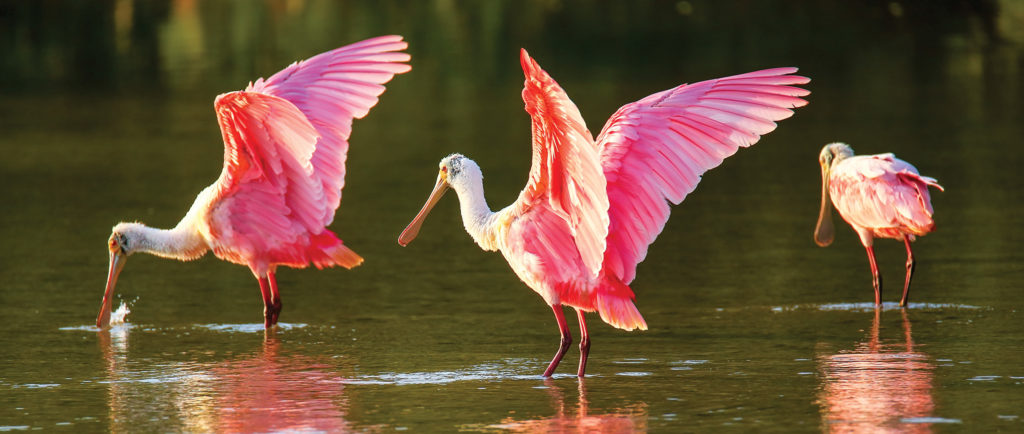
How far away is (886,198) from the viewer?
35.0ft

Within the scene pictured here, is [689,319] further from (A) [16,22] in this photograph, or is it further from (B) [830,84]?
(A) [16,22]

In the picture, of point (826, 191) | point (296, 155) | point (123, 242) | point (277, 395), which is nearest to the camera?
point (277, 395)

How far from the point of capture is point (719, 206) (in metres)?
14.8

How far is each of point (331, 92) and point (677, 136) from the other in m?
3.15

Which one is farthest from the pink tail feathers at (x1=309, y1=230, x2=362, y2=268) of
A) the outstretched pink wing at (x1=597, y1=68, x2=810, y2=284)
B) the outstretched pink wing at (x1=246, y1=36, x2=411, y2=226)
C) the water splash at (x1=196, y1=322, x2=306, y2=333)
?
the outstretched pink wing at (x1=597, y1=68, x2=810, y2=284)

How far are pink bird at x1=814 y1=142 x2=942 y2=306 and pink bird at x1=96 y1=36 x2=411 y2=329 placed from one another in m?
2.94

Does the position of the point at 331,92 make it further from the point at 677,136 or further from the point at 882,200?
the point at 882,200

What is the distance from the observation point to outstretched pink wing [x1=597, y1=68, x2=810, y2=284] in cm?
780

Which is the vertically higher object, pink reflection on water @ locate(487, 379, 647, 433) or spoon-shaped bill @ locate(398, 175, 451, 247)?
spoon-shaped bill @ locate(398, 175, 451, 247)

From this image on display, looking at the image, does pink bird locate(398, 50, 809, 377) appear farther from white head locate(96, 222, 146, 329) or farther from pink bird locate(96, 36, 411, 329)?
white head locate(96, 222, 146, 329)

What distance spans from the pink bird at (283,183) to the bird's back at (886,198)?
2937 mm

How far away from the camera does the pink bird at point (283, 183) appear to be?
32.2ft

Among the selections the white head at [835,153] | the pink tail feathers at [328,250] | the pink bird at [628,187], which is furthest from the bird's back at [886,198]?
the pink tail feathers at [328,250]

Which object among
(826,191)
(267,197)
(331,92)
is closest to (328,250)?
(267,197)
